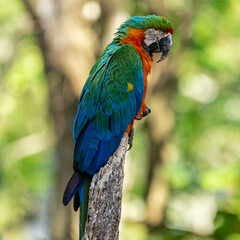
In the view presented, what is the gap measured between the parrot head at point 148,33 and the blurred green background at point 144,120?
147 centimetres

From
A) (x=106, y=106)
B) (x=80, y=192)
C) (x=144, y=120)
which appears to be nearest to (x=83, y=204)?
(x=80, y=192)

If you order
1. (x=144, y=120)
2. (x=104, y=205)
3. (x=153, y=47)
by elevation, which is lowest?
(x=104, y=205)

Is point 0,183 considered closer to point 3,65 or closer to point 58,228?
point 3,65

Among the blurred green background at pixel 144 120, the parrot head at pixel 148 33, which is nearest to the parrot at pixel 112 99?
the parrot head at pixel 148 33

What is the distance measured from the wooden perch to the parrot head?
802 millimetres

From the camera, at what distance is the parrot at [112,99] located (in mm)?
1790

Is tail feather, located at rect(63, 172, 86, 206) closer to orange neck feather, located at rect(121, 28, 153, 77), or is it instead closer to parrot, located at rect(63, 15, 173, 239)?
parrot, located at rect(63, 15, 173, 239)

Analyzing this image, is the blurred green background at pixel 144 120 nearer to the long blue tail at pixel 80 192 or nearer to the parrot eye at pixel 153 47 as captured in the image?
the parrot eye at pixel 153 47

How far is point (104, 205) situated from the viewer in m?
→ 1.68

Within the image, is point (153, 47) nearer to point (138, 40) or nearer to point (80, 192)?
point (138, 40)

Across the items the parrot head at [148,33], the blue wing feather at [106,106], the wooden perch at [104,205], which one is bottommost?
the wooden perch at [104,205]

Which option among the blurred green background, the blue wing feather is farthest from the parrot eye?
the blurred green background

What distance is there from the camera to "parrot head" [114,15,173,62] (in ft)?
7.34

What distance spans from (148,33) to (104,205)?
1.02 m
